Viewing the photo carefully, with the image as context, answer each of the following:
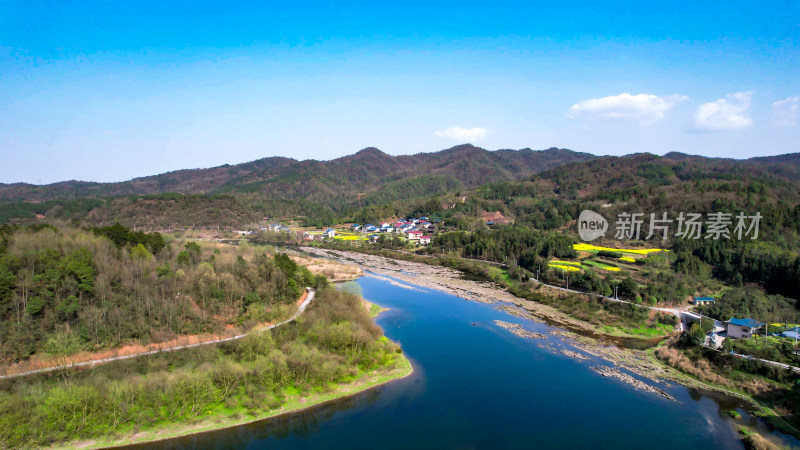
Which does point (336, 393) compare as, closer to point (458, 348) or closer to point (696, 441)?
point (458, 348)

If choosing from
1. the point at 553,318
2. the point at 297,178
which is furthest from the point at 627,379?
the point at 297,178

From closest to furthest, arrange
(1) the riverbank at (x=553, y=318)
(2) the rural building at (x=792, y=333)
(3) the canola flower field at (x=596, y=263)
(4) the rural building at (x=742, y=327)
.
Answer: (1) the riverbank at (x=553, y=318) → (2) the rural building at (x=792, y=333) → (4) the rural building at (x=742, y=327) → (3) the canola flower field at (x=596, y=263)

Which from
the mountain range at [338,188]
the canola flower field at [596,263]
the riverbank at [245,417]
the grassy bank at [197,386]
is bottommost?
the riverbank at [245,417]

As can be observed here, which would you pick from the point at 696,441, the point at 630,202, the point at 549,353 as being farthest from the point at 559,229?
the point at 696,441

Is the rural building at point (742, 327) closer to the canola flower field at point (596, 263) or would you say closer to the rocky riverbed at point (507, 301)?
the rocky riverbed at point (507, 301)

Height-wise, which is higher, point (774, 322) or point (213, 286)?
point (213, 286)

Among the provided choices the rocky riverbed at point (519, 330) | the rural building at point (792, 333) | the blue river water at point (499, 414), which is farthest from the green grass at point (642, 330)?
the rural building at point (792, 333)

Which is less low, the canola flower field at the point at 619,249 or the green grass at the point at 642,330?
the canola flower field at the point at 619,249

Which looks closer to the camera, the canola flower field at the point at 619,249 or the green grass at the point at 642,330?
the green grass at the point at 642,330
